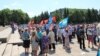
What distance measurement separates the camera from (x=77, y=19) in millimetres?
145875

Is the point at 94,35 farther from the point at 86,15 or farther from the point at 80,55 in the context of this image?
the point at 86,15

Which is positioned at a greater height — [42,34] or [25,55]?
[42,34]

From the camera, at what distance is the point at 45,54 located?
1758cm

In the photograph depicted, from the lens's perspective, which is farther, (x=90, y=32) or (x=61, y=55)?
(x=90, y=32)

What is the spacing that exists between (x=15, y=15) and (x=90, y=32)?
525ft

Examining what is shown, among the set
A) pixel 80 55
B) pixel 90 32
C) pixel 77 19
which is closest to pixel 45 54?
pixel 80 55

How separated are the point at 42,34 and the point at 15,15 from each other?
541 ft

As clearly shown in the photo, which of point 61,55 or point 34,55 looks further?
point 61,55

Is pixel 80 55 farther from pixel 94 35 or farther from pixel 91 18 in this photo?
pixel 91 18

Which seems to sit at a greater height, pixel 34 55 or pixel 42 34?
pixel 42 34

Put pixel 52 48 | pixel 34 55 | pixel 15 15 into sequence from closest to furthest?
pixel 34 55
pixel 52 48
pixel 15 15

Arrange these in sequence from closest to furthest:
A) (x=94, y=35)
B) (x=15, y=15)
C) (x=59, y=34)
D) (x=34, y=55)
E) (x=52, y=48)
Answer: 1. (x=34, y=55)
2. (x=52, y=48)
3. (x=94, y=35)
4. (x=59, y=34)
5. (x=15, y=15)

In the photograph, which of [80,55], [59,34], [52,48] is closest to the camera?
[80,55]

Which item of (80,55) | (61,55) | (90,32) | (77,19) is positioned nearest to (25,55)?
(61,55)
